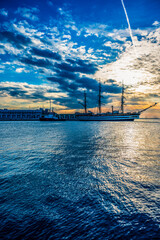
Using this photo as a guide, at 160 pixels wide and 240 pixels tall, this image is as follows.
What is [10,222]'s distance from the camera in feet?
12.7

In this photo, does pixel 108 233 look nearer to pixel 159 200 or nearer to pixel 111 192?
pixel 111 192

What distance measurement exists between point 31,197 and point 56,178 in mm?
2050

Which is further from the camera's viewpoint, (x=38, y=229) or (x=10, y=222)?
(x=10, y=222)

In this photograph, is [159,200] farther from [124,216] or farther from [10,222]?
[10,222]

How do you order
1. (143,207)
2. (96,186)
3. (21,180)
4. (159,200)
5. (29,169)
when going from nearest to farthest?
(143,207) < (159,200) < (96,186) < (21,180) < (29,169)

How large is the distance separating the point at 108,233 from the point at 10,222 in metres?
2.71

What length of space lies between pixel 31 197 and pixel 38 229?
1.77 metres

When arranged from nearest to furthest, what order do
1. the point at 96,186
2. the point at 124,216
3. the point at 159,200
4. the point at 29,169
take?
the point at 124,216, the point at 159,200, the point at 96,186, the point at 29,169

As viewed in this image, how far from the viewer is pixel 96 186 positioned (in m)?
6.17

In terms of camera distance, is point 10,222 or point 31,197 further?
point 31,197

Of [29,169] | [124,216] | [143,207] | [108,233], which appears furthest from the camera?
[29,169]

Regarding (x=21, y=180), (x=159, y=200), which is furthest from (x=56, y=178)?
(x=159, y=200)

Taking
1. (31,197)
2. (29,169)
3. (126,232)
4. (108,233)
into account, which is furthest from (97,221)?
(29,169)

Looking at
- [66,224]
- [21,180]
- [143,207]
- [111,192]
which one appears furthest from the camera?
Result: [21,180]
